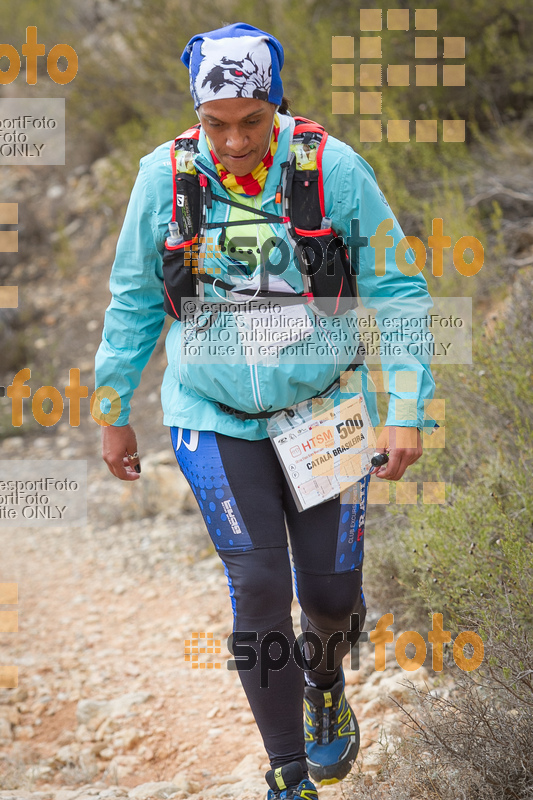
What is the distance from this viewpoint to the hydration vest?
217 cm

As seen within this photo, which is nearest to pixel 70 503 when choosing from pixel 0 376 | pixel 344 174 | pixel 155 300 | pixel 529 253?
pixel 0 376

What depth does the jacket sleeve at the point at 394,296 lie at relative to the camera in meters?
2.22

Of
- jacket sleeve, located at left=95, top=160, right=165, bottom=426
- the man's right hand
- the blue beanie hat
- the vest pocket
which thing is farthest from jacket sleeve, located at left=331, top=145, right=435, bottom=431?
the man's right hand

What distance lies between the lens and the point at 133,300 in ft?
7.64

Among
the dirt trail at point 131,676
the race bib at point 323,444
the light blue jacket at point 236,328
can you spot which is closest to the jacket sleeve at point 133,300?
the light blue jacket at point 236,328

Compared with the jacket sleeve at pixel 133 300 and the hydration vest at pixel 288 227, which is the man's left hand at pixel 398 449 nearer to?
the hydration vest at pixel 288 227

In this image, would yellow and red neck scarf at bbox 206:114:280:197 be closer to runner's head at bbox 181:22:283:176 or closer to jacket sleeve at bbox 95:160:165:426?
runner's head at bbox 181:22:283:176

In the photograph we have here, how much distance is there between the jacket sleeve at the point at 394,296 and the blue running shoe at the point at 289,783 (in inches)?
39.3

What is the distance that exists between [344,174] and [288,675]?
4.61 ft

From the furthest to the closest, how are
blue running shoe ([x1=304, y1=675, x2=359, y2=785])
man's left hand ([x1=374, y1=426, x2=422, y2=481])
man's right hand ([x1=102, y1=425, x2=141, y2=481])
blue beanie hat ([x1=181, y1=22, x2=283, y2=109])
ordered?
blue running shoe ([x1=304, y1=675, x2=359, y2=785])
man's right hand ([x1=102, y1=425, x2=141, y2=481])
man's left hand ([x1=374, y1=426, x2=422, y2=481])
blue beanie hat ([x1=181, y1=22, x2=283, y2=109])

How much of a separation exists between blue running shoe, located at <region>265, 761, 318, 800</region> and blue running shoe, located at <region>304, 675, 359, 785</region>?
369 mm

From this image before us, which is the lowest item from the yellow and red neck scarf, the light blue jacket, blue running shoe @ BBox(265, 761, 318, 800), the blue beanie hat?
blue running shoe @ BBox(265, 761, 318, 800)

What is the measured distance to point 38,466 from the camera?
23.8ft

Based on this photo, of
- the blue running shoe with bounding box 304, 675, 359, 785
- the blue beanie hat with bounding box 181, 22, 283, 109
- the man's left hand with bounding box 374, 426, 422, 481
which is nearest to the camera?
the blue beanie hat with bounding box 181, 22, 283, 109
